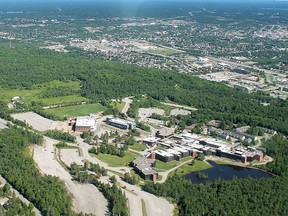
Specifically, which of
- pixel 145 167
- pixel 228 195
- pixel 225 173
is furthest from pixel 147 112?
pixel 228 195

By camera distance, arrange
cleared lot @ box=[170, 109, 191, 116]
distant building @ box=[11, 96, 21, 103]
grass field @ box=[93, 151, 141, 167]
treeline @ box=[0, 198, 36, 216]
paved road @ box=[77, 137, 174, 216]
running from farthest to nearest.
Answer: distant building @ box=[11, 96, 21, 103] < cleared lot @ box=[170, 109, 191, 116] < grass field @ box=[93, 151, 141, 167] < paved road @ box=[77, 137, 174, 216] < treeline @ box=[0, 198, 36, 216]

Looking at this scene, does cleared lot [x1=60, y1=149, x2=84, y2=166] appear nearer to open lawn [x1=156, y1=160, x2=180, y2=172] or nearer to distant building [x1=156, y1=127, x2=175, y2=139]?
open lawn [x1=156, y1=160, x2=180, y2=172]

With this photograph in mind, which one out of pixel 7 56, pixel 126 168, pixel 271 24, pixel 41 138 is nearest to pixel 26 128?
pixel 41 138

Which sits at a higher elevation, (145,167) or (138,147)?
(145,167)

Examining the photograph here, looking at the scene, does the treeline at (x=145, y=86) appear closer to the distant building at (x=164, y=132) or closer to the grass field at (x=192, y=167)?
the distant building at (x=164, y=132)

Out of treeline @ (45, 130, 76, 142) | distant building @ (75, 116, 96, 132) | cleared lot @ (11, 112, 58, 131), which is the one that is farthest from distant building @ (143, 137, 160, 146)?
cleared lot @ (11, 112, 58, 131)

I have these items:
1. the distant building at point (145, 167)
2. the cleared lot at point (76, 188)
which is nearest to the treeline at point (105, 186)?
the cleared lot at point (76, 188)

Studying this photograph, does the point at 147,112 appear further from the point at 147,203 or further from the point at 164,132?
the point at 147,203
